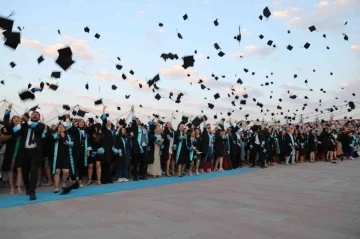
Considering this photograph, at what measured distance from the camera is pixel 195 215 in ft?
17.5

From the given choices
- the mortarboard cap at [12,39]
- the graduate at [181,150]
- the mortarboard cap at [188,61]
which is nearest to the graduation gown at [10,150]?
the mortarboard cap at [12,39]

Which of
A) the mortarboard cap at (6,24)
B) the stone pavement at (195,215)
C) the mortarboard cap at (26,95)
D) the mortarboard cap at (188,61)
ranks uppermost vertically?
the mortarboard cap at (188,61)

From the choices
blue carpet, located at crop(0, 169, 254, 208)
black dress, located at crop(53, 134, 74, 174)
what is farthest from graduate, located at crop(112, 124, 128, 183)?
black dress, located at crop(53, 134, 74, 174)

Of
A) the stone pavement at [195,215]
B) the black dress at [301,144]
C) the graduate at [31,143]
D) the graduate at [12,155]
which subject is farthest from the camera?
Answer: the black dress at [301,144]

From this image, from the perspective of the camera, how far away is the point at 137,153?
977 centimetres

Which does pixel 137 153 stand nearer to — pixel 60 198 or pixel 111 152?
pixel 111 152

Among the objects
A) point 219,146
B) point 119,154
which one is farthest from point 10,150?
point 219,146

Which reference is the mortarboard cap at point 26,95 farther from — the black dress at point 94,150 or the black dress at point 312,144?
the black dress at point 312,144

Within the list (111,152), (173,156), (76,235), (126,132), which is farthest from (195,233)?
(173,156)

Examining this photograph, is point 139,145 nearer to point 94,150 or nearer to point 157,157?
point 157,157

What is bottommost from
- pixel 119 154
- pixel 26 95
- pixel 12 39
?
pixel 119 154

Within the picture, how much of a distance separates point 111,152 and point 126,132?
103 centimetres

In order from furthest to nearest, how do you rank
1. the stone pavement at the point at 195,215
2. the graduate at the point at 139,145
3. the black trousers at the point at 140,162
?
the black trousers at the point at 140,162 < the graduate at the point at 139,145 < the stone pavement at the point at 195,215

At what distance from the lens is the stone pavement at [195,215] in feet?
14.2
